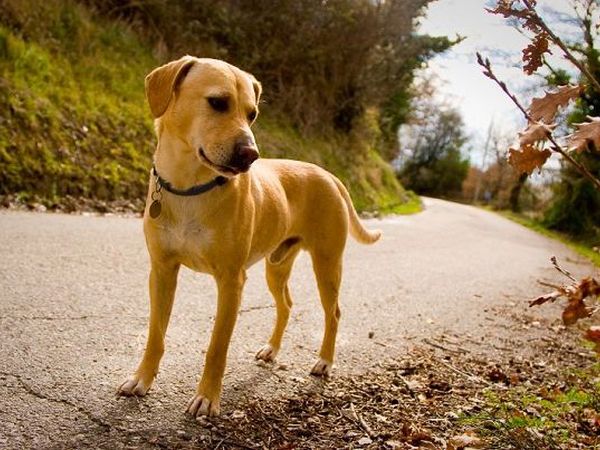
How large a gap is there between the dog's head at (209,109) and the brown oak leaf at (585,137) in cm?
154

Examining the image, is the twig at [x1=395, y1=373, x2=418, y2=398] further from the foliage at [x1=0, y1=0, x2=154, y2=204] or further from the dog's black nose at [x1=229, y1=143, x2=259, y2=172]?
the foliage at [x1=0, y1=0, x2=154, y2=204]

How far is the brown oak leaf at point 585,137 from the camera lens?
1601 mm

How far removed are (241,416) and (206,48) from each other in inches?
532

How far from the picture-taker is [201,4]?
49.0 feet

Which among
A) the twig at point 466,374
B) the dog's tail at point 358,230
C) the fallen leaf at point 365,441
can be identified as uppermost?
the dog's tail at point 358,230

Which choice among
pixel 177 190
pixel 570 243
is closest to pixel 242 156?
pixel 177 190

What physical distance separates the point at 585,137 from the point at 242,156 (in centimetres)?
160

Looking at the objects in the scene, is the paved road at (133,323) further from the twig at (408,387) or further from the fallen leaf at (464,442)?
the fallen leaf at (464,442)

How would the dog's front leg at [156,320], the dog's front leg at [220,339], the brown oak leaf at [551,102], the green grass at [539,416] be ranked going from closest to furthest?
the brown oak leaf at [551,102]
the green grass at [539,416]
the dog's front leg at [220,339]
the dog's front leg at [156,320]

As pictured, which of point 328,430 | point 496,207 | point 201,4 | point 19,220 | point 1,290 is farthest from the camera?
point 496,207

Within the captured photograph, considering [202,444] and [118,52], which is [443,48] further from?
[202,444]

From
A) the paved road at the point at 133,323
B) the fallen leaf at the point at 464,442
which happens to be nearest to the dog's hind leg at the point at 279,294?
the paved road at the point at 133,323

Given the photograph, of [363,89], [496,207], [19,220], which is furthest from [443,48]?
[496,207]

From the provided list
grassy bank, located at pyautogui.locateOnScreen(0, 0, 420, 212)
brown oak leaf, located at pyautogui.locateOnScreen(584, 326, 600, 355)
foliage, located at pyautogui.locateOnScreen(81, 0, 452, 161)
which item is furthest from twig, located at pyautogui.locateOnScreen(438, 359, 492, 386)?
foliage, located at pyautogui.locateOnScreen(81, 0, 452, 161)
